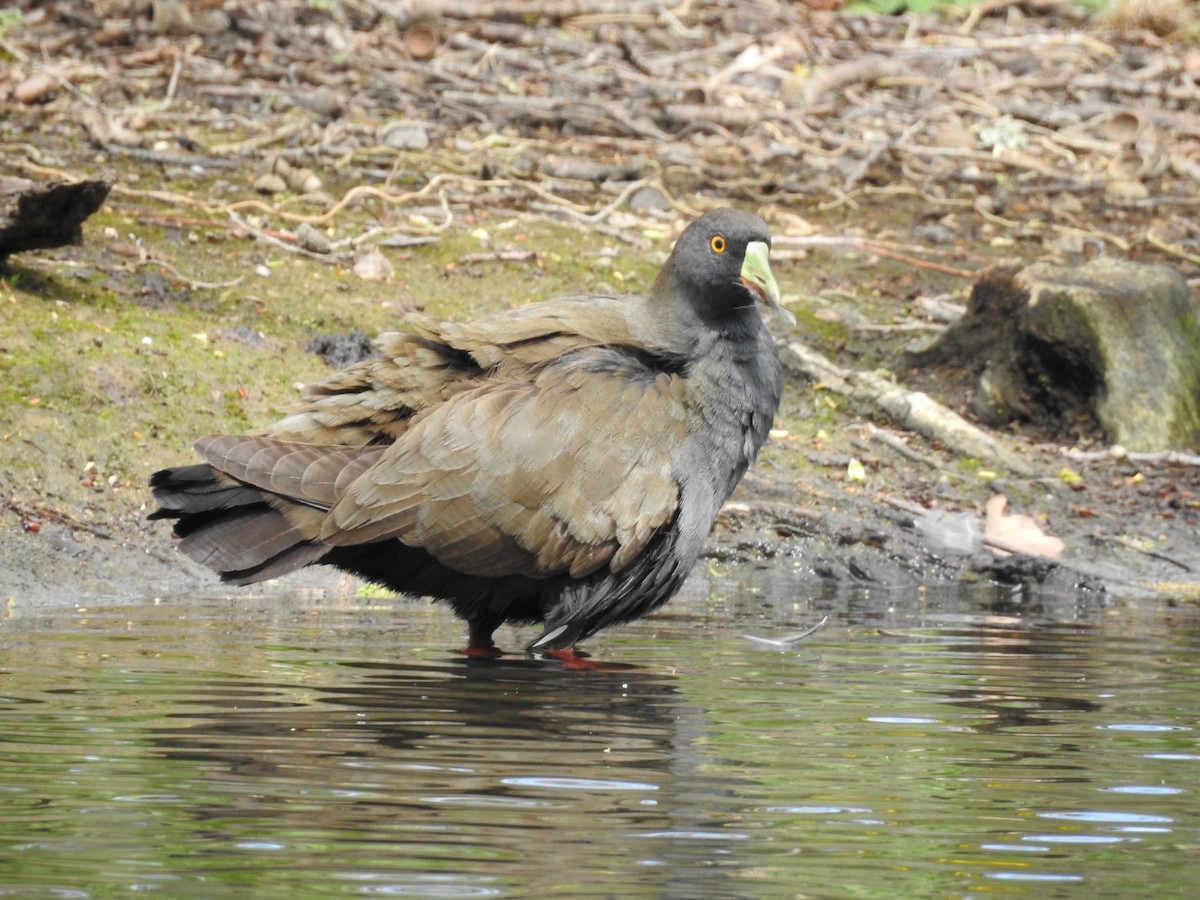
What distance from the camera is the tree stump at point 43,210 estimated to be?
8859mm

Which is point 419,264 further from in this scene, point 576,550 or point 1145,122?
point 1145,122

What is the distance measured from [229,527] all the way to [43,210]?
3165 millimetres

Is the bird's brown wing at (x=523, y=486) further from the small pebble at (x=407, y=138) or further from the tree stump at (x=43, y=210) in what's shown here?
the small pebble at (x=407, y=138)

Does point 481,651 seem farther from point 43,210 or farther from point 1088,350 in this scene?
point 1088,350

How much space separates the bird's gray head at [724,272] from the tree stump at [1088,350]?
391 centimetres

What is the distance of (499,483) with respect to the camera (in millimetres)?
6477

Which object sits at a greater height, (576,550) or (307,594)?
(576,550)

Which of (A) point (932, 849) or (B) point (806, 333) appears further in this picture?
(B) point (806, 333)

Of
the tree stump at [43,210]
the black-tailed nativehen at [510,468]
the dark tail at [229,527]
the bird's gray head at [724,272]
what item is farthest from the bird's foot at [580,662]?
the tree stump at [43,210]

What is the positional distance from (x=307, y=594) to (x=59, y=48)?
7.23 m

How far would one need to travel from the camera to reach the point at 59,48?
14.0 metres

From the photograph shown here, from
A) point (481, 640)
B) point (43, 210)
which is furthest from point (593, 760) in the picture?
point (43, 210)

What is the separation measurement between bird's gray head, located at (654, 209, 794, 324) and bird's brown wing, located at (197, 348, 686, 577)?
72 cm

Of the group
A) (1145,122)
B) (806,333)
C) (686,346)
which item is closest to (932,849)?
(686,346)
